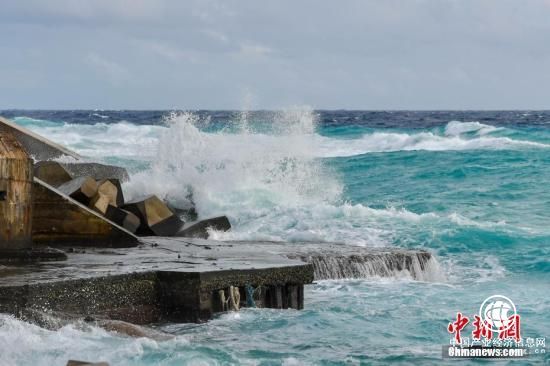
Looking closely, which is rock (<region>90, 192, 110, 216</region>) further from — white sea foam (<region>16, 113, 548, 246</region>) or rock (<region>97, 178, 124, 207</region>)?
white sea foam (<region>16, 113, 548, 246</region>)

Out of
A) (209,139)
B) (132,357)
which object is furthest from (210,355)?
(209,139)

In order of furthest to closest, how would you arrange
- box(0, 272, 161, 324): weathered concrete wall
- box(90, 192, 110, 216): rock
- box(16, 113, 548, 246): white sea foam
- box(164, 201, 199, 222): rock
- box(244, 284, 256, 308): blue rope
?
1. box(164, 201, 199, 222): rock
2. box(16, 113, 548, 246): white sea foam
3. box(90, 192, 110, 216): rock
4. box(244, 284, 256, 308): blue rope
5. box(0, 272, 161, 324): weathered concrete wall

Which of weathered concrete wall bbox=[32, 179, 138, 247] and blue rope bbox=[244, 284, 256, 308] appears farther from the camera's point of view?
weathered concrete wall bbox=[32, 179, 138, 247]

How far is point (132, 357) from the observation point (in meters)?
7.08

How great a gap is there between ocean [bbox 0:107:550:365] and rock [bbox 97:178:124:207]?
4.73 ft

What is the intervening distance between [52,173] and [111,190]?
779 millimetres

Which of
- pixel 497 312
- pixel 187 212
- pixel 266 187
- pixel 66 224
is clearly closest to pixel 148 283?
pixel 66 224

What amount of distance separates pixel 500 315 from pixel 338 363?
2.96 metres

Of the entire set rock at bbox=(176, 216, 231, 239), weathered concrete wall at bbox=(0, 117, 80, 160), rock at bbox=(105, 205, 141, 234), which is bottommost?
rock at bbox=(176, 216, 231, 239)

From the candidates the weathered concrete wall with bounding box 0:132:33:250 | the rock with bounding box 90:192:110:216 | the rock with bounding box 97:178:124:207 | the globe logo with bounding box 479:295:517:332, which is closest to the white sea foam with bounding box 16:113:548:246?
the rock with bounding box 97:178:124:207

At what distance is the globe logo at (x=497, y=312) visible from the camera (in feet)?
29.8

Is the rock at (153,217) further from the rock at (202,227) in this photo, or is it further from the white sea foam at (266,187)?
the white sea foam at (266,187)

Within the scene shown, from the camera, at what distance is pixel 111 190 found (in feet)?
40.6

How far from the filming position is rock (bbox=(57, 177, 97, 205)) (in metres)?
11.3
